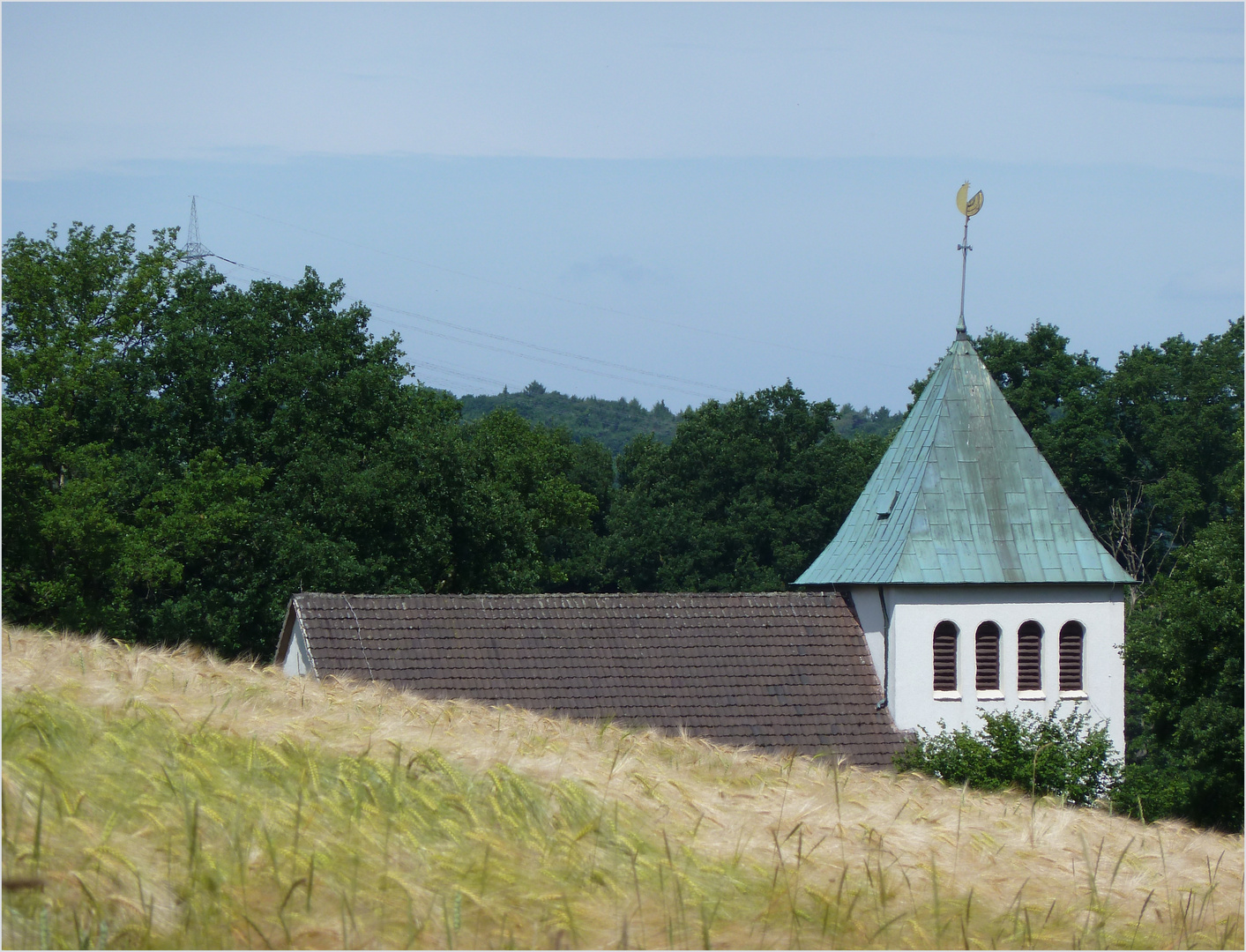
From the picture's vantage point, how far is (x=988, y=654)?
29.3 m

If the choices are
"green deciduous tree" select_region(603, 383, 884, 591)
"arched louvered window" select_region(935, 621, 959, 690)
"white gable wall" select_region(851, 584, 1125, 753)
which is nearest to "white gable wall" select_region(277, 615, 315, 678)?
"white gable wall" select_region(851, 584, 1125, 753)

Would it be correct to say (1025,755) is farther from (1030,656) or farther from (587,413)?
(587,413)

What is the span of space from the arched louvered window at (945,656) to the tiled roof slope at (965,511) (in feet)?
3.48

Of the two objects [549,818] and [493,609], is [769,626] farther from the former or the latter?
[549,818]

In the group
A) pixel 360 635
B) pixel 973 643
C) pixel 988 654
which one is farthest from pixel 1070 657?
pixel 360 635

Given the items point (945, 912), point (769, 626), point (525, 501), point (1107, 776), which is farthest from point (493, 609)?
point (525, 501)

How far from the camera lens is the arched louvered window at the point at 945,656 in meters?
29.0

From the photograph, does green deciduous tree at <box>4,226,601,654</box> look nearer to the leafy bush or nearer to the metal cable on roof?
the metal cable on roof

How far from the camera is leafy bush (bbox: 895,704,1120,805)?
83.5 ft

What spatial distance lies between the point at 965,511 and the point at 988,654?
2.99 metres

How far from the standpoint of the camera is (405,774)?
882 cm

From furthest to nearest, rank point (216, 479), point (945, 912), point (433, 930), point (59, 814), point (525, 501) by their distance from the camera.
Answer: point (525, 501)
point (216, 479)
point (945, 912)
point (59, 814)
point (433, 930)

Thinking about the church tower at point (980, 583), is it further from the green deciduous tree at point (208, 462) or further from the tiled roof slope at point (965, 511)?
the green deciduous tree at point (208, 462)

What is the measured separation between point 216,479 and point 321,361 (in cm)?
515
